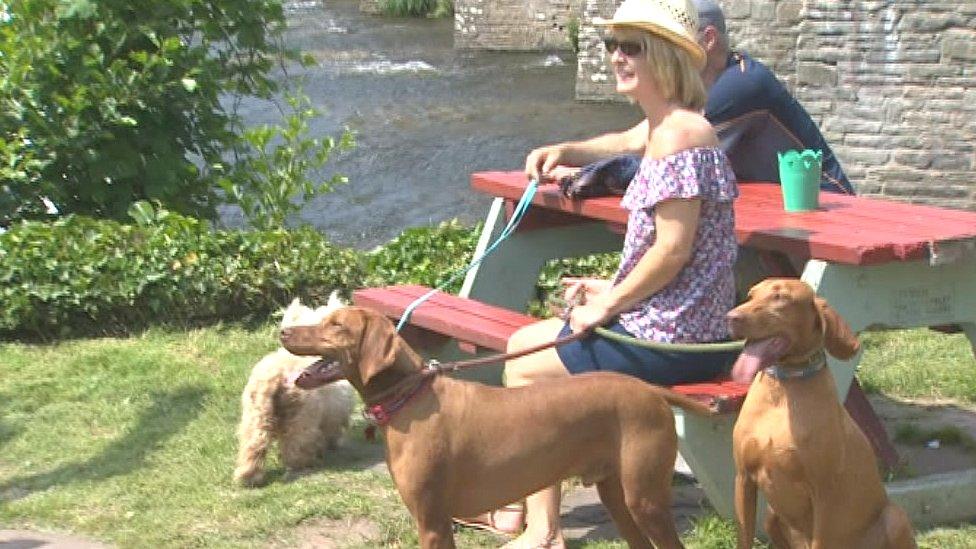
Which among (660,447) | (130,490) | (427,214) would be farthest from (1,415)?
(427,214)

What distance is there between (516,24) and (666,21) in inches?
940

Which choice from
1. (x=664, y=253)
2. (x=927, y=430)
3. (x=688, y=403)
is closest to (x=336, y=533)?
(x=688, y=403)

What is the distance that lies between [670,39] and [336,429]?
7.66ft

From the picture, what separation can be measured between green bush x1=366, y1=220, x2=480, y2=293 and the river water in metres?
3.91

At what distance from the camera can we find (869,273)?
5.20m

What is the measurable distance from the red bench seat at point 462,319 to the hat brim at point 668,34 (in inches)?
39.1

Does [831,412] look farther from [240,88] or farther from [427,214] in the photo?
[427,214]

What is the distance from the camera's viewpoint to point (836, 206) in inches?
232

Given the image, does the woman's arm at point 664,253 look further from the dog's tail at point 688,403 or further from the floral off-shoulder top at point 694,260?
the dog's tail at point 688,403

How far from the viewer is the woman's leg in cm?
528

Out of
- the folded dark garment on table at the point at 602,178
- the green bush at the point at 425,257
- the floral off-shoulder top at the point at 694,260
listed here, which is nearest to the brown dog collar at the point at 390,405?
the floral off-shoulder top at the point at 694,260

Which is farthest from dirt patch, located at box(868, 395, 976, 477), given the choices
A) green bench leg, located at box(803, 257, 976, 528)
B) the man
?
the man

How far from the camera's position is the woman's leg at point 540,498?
5277 mm

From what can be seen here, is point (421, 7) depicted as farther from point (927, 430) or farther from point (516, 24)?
point (927, 430)
